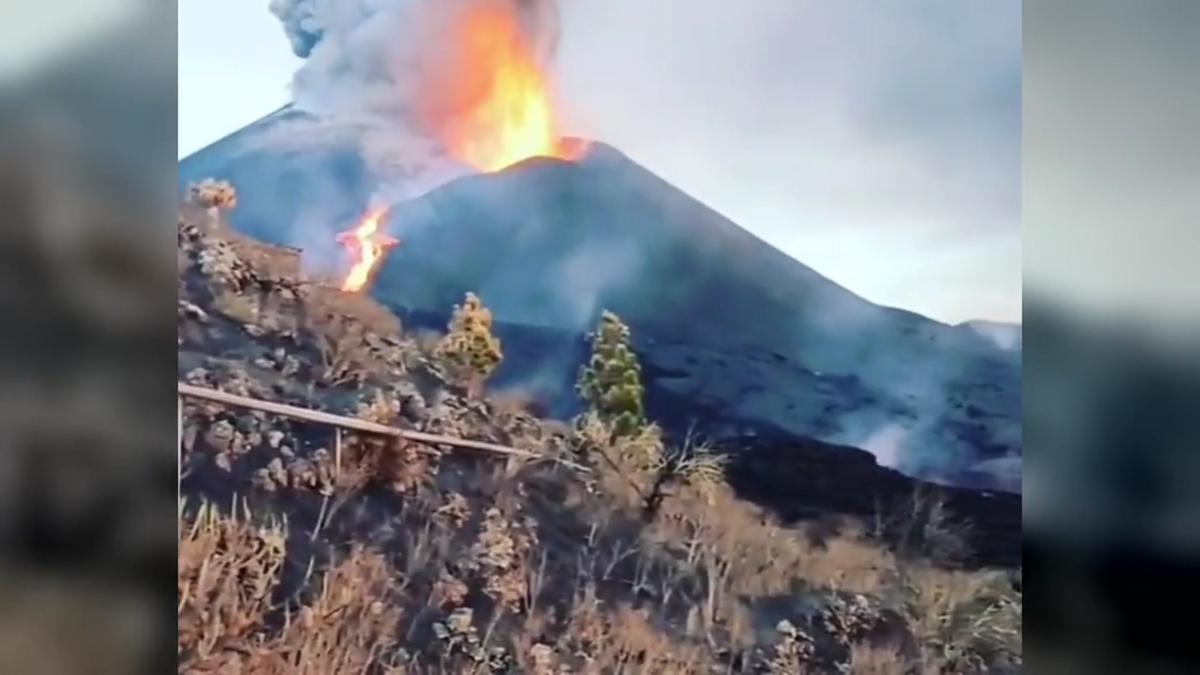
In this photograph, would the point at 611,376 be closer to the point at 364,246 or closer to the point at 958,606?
the point at 364,246

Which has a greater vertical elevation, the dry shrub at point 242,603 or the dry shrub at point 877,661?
the dry shrub at point 242,603

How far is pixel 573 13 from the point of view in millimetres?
1350

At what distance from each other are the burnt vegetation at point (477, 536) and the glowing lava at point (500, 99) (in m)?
0.18

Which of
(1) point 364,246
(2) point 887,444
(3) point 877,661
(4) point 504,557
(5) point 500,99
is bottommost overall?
(3) point 877,661

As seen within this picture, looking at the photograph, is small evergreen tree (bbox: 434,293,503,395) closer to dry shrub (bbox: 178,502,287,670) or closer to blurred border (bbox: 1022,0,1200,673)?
dry shrub (bbox: 178,502,287,670)

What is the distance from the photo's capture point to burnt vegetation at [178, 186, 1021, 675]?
1.31m

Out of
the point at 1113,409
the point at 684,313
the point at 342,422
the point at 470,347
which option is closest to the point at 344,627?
the point at 342,422

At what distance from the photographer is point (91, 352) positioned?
1.32m

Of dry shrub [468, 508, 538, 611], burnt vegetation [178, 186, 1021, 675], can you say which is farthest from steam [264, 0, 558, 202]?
dry shrub [468, 508, 538, 611]

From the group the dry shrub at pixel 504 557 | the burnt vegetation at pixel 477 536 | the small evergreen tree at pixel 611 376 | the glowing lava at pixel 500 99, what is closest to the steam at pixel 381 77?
the glowing lava at pixel 500 99

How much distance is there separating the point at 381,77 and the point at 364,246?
0.19 metres

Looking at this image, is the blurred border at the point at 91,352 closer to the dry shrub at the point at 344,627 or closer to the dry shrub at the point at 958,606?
the dry shrub at the point at 344,627

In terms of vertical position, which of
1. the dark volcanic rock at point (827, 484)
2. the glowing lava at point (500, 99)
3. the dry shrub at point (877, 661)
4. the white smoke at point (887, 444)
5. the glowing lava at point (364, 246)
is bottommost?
the dry shrub at point (877, 661)

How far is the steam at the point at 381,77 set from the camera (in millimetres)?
1331
